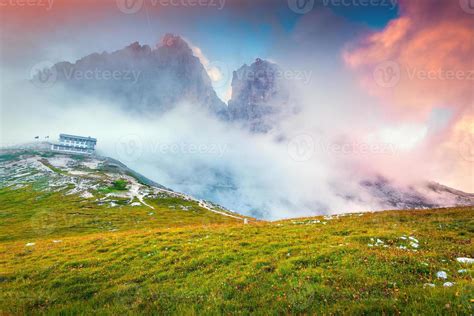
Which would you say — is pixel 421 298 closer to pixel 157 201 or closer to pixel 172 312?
pixel 172 312

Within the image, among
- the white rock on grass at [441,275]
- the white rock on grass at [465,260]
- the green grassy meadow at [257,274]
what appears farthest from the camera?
the white rock on grass at [465,260]

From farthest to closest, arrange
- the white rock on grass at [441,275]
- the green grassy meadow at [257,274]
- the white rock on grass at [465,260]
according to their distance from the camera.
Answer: the white rock on grass at [465,260] → the white rock on grass at [441,275] → the green grassy meadow at [257,274]

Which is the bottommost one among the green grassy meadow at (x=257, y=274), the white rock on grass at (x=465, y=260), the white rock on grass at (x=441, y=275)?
the green grassy meadow at (x=257, y=274)

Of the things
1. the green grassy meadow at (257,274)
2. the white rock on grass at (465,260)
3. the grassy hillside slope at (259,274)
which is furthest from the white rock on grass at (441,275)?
the white rock on grass at (465,260)

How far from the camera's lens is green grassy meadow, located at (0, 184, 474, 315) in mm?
8875

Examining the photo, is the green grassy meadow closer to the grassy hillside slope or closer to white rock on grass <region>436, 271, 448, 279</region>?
the grassy hillside slope

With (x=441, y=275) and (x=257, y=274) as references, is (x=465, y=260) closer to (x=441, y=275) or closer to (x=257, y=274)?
(x=441, y=275)

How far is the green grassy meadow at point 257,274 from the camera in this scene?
8.88m

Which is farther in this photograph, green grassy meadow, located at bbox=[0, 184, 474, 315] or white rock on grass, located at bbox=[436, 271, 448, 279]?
white rock on grass, located at bbox=[436, 271, 448, 279]

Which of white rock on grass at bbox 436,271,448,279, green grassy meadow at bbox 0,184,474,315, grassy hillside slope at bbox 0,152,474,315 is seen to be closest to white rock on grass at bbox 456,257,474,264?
grassy hillside slope at bbox 0,152,474,315

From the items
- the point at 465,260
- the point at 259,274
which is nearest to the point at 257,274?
the point at 259,274

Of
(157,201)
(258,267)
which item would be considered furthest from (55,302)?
(157,201)

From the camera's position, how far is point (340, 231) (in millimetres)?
20281

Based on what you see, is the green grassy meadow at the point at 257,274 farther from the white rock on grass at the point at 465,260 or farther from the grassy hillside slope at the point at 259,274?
the white rock on grass at the point at 465,260
